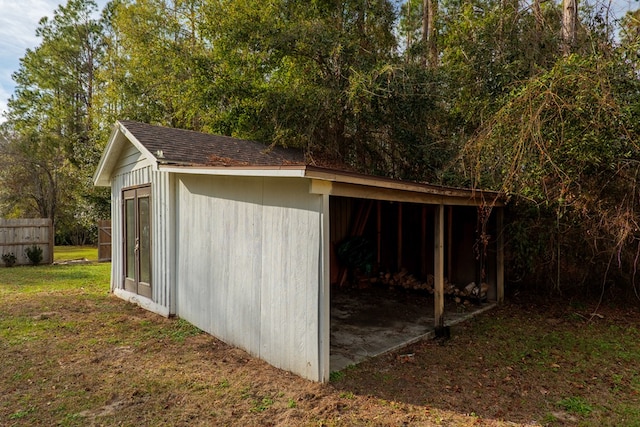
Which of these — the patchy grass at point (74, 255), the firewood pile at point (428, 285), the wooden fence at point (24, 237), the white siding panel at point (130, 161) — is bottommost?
the patchy grass at point (74, 255)

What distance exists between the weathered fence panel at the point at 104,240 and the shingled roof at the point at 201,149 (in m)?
7.52

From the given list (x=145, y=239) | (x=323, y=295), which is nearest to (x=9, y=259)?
(x=145, y=239)

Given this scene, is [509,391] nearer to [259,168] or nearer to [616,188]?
[259,168]

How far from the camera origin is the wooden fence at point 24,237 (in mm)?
11164

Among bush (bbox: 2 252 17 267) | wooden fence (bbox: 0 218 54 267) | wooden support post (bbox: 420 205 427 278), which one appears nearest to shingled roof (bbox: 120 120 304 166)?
wooden support post (bbox: 420 205 427 278)

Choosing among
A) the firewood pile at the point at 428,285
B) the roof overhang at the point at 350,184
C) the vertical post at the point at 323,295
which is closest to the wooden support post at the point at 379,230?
the firewood pile at the point at 428,285

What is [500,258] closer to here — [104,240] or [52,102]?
[104,240]

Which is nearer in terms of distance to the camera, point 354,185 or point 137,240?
point 354,185

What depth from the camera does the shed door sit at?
658 centimetres

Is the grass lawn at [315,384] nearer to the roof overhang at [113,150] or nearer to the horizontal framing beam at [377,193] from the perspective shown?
the horizontal framing beam at [377,193]

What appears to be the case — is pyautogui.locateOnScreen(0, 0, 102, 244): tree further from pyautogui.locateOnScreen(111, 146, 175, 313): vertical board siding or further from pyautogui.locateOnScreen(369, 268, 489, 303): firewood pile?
pyautogui.locateOnScreen(369, 268, 489, 303): firewood pile

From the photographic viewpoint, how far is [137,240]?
6836 mm

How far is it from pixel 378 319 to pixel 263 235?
274 centimetres

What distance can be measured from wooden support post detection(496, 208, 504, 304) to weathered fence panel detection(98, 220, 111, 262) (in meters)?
12.6
